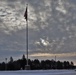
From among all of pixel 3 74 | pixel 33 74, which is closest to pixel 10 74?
pixel 3 74

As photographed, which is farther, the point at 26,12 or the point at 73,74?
the point at 26,12

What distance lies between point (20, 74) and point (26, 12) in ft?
53.8

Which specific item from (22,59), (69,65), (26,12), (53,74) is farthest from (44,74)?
(22,59)

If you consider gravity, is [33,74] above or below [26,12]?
below

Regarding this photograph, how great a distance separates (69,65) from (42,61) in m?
8.43

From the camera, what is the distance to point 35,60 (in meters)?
73.4

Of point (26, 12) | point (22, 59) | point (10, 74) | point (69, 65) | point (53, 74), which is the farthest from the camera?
point (22, 59)

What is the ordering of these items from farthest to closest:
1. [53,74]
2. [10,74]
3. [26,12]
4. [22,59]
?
[22,59] < [26,12] < [53,74] < [10,74]

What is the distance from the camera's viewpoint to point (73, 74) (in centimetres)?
3325

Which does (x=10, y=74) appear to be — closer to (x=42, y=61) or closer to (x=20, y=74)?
(x=20, y=74)

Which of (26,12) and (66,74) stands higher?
(26,12)

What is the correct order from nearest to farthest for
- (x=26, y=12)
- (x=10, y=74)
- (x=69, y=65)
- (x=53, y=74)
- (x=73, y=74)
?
(x=10, y=74)
(x=53, y=74)
(x=73, y=74)
(x=26, y=12)
(x=69, y=65)

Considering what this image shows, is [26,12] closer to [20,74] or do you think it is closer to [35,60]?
[20,74]

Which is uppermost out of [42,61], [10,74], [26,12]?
[26,12]
